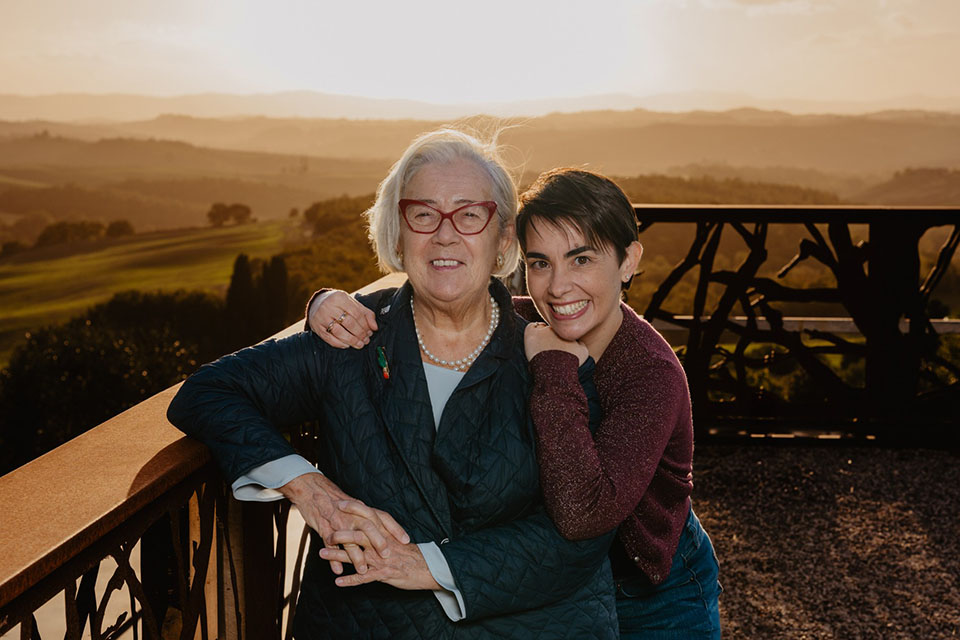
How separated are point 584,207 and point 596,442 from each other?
0.53 meters

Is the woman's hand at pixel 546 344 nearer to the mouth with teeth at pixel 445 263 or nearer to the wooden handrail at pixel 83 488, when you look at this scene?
the mouth with teeth at pixel 445 263

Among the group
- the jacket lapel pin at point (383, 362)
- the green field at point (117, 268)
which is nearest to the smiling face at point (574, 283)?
the jacket lapel pin at point (383, 362)

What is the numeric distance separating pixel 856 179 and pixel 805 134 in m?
4.31

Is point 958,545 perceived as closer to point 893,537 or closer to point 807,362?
point 893,537

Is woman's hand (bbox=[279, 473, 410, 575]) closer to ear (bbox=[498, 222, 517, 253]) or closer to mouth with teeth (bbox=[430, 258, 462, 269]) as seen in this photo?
mouth with teeth (bbox=[430, 258, 462, 269])

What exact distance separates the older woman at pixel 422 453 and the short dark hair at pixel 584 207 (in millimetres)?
93

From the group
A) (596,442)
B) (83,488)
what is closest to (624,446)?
(596,442)

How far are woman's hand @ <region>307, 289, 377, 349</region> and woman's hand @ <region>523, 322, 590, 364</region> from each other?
1.12 feet

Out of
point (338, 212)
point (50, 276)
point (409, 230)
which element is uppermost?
point (409, 230)

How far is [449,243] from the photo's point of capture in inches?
70.5

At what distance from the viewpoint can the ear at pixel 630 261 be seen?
187 cm

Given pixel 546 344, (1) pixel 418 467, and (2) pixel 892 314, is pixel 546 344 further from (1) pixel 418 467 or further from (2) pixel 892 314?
(2) pixel 892 314

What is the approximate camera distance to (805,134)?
2819cm

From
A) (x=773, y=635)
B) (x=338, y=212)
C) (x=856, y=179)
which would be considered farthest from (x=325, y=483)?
(x=856, y=179)
